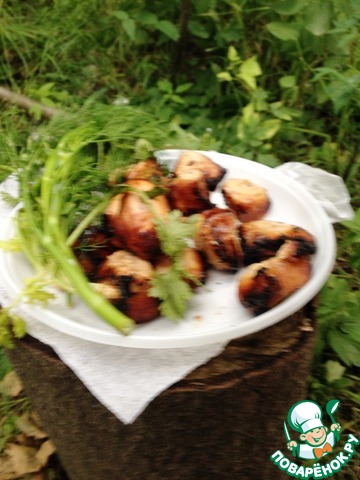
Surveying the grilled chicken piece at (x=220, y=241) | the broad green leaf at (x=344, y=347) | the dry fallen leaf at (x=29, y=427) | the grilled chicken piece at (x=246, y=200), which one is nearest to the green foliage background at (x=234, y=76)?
the broad green leaf at (x=344, y=347)

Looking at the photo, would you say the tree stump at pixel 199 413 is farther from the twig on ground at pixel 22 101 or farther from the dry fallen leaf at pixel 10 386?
the twig on ground at pixel 22 101

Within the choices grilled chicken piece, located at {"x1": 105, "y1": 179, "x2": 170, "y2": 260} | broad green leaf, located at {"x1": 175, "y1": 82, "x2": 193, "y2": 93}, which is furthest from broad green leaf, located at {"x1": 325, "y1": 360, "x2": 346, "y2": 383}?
broad green leaf, located at {"x1": 175, "y1": 82, "x2": 193, "y2": 93}

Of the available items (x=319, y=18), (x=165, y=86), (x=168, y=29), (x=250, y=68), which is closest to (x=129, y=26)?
(x=168, y=29)

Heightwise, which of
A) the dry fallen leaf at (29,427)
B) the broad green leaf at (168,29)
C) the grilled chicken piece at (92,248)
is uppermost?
the grilled chicken piece at (92,248)

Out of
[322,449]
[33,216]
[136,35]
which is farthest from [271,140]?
[33,216]

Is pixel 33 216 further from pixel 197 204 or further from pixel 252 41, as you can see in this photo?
pixel 252 41
